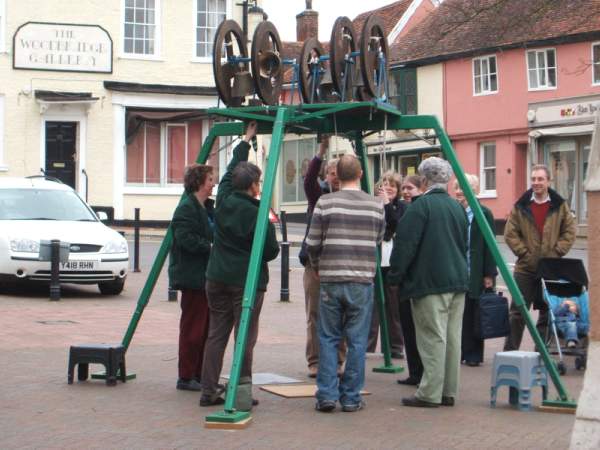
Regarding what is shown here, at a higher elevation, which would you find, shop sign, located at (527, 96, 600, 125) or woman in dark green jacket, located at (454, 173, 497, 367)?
shop sign, located at (527, 96, 600, 125)

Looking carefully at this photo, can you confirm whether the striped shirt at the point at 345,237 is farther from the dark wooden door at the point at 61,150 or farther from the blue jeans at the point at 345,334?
the dark wooden door at the point at 61,150

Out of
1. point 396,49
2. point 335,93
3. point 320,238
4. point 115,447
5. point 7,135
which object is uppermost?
point 396,49

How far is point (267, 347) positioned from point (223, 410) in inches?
176

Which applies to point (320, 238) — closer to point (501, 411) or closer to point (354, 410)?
point (354, 410)

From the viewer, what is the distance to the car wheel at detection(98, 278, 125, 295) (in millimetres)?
18047

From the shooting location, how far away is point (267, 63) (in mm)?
9867

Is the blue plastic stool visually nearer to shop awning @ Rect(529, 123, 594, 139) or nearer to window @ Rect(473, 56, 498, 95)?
shop awning @ Rect(529, 123, 594, 139)

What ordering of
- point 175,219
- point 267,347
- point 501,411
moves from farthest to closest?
point 267,347 → point 175,219 → point 501,411

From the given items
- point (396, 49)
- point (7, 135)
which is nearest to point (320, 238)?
point (7, 135)

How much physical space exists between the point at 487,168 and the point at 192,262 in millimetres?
33674

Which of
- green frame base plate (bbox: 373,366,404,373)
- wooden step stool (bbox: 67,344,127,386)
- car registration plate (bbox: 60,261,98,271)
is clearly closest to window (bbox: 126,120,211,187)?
car registration plate (bbox: 60,261,98,271)

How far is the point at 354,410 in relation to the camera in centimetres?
921

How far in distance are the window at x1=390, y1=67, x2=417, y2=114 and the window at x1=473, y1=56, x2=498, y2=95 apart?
343 centimetres

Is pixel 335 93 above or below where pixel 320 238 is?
above
